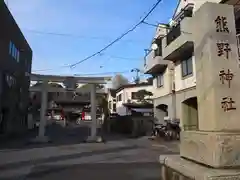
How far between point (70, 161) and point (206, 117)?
717cm

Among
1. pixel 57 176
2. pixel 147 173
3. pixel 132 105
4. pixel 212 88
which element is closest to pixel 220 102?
pixel 212 88

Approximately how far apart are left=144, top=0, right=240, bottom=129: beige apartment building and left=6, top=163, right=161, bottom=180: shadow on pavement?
7.50 metres

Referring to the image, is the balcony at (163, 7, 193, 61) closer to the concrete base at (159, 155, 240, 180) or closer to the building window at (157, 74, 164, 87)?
the building window at (157, 74, 164, 87)

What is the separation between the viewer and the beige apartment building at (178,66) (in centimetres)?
1758

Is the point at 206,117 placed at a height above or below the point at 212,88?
below

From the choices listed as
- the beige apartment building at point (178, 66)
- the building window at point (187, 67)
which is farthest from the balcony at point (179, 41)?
the building window at point (187, 67)

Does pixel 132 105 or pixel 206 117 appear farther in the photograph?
pixel 132 105

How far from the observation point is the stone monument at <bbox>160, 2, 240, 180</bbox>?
17.1 ft

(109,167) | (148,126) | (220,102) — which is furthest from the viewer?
(148,126)

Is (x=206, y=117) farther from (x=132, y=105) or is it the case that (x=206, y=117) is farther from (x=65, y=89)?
(x=132, y=105)

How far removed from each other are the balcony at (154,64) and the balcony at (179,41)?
2062 mm

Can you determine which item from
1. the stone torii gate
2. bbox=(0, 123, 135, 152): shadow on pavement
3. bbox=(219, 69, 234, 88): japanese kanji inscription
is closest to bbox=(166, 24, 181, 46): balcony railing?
the stone torii gate

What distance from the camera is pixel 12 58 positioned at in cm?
2586

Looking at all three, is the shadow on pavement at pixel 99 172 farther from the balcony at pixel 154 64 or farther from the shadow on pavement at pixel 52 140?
the balcony at pixel 154 64
